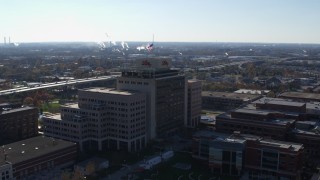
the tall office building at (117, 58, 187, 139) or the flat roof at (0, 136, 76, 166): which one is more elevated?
the tall office building at (117, 58, 187, 139)

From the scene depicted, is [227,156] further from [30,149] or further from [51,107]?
[51,107]

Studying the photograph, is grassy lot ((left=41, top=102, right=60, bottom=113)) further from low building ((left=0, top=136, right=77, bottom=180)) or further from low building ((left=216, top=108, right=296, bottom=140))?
low building ((left=216, top=108, right=296, bottom=140))

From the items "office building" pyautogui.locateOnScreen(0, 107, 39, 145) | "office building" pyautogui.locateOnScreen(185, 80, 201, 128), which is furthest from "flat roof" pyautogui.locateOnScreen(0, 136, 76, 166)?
"office building" pyautogui.locateOnScreen(185, 80, 201, 128)

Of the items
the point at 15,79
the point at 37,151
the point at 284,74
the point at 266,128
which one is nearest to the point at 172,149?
the point at 266,128

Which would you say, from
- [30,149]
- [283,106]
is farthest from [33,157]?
[283,106]

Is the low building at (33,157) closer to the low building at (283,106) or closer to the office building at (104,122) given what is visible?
the office building at (104,122)

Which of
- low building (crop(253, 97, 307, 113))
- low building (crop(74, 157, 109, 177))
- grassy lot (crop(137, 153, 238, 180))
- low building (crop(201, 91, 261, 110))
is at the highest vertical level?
low building (crop(253, 97, 307, 113))

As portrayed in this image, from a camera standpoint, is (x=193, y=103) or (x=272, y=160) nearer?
(x=272, y=160)
